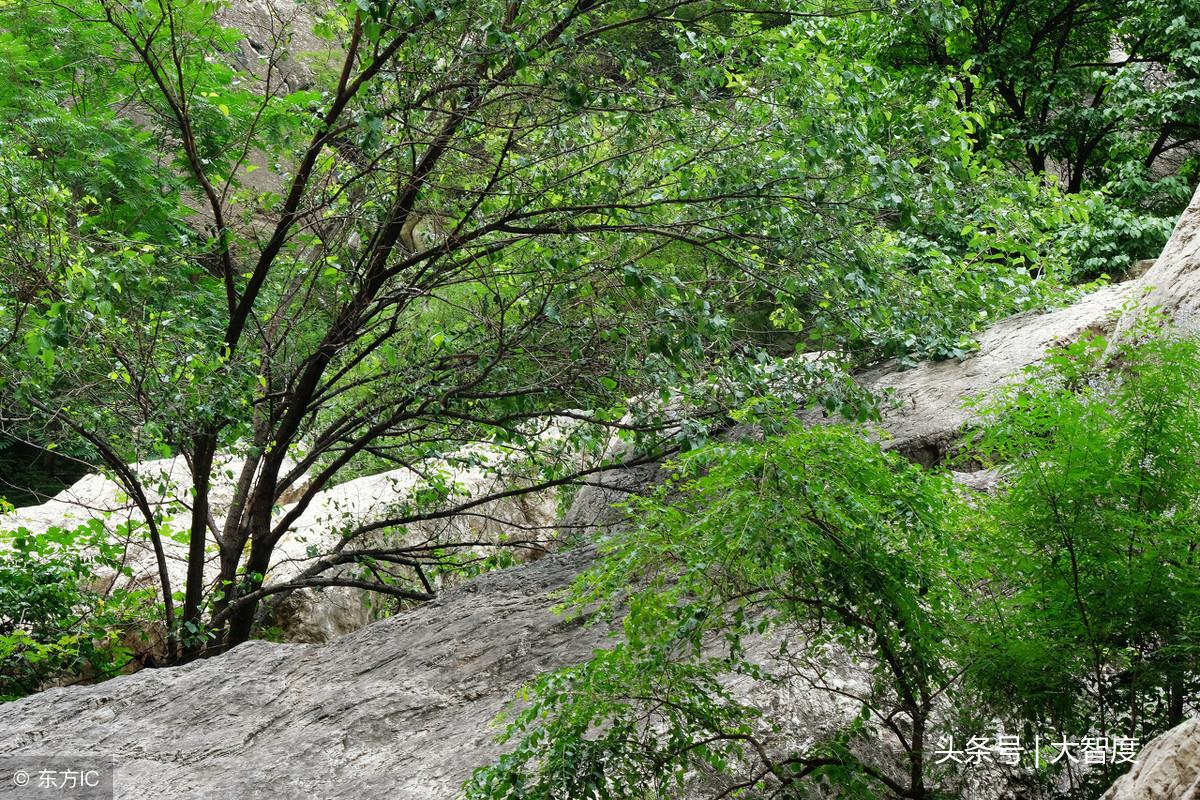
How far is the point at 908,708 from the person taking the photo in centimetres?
326

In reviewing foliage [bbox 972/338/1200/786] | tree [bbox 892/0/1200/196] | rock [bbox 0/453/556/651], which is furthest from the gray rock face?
tree [bbox 892/0/1200/196]

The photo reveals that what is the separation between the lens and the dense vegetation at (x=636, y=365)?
10.3 feet

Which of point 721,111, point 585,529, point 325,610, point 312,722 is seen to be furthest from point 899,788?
point 325,610

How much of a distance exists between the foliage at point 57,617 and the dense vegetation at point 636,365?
0.10 feet

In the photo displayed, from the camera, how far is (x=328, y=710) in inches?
186

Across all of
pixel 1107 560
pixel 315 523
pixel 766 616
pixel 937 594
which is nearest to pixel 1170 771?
pixel 1107 560

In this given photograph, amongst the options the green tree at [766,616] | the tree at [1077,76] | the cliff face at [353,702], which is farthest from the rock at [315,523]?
the tree at [1077,76]

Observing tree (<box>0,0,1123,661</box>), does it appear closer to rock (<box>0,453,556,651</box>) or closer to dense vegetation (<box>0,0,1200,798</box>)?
dense vegetation (<box>0,0,1200,798</box>)

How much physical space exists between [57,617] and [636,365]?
14.9 ft

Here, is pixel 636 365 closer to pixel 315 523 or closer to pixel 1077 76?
pixel 315 523

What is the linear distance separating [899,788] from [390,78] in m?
3.87

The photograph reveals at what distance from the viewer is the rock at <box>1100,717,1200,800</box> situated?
213 cm

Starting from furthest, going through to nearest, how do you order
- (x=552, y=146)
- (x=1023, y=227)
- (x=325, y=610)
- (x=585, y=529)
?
(x=325, y=610)
(x=1023, y=227)
(x=585, y=529)
(x=552, y=146)

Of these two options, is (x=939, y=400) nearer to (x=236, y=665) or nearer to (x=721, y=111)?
(x=721, y=111)
